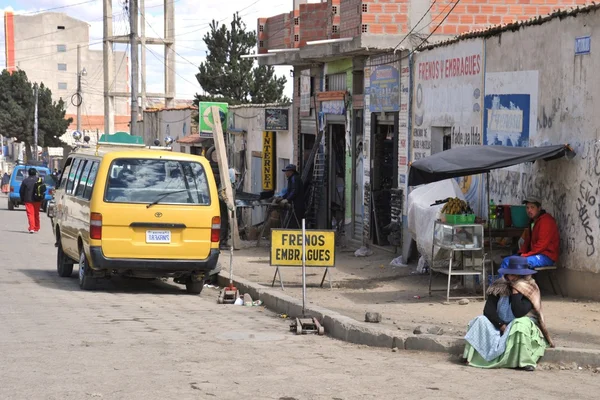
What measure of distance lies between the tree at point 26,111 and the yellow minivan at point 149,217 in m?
66.6

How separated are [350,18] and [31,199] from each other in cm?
1175

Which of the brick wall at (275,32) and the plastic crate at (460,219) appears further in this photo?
the brick wall at (275,32)

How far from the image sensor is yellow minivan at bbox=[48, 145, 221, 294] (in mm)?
13227

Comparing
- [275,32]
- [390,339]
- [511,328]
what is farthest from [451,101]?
[275,32]

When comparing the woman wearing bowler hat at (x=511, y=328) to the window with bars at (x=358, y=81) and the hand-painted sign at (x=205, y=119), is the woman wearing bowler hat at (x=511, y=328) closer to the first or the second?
the window with bars at (x=358, y=81)

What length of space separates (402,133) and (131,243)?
20.8 ft

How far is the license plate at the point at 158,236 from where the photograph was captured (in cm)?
1331

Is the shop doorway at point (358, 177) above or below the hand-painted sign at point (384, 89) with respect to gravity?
below

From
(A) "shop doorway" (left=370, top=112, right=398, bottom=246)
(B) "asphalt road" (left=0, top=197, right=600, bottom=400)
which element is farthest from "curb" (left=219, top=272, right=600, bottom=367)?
(A) "shop doorway" (left=370, top=112, right=398, bottom=246)

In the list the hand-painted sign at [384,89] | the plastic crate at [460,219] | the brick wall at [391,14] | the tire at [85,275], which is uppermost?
the brick wall at [391,14]

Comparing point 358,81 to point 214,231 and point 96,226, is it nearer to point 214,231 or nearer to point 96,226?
point 214,231

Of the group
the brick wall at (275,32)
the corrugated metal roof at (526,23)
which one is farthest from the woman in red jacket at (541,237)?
the brick wall at (275,32)

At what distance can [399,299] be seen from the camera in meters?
12.9

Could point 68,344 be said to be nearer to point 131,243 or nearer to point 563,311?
point 131,243
